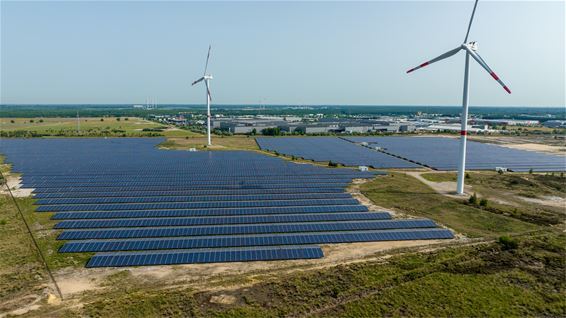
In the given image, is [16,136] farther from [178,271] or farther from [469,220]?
[469,220]

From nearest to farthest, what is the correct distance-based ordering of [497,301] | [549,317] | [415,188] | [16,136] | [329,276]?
1. [549,317]
2. [497,301]
3. [329,276]
4. [415,188]
5. [16,136]

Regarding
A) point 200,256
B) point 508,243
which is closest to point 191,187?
point 200,256

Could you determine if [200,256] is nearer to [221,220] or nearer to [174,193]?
[221,220]

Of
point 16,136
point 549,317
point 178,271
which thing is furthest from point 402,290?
point 16,136

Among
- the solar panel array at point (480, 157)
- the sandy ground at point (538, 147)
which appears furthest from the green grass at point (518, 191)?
the sandy ground at point (538, 147)

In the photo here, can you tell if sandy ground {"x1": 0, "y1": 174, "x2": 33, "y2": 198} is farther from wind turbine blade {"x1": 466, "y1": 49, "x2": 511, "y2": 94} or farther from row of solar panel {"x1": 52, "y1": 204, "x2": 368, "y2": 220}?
wind turbine blade {"x1": 466, "y1": 49, "x2": 511, "y2": 94}
